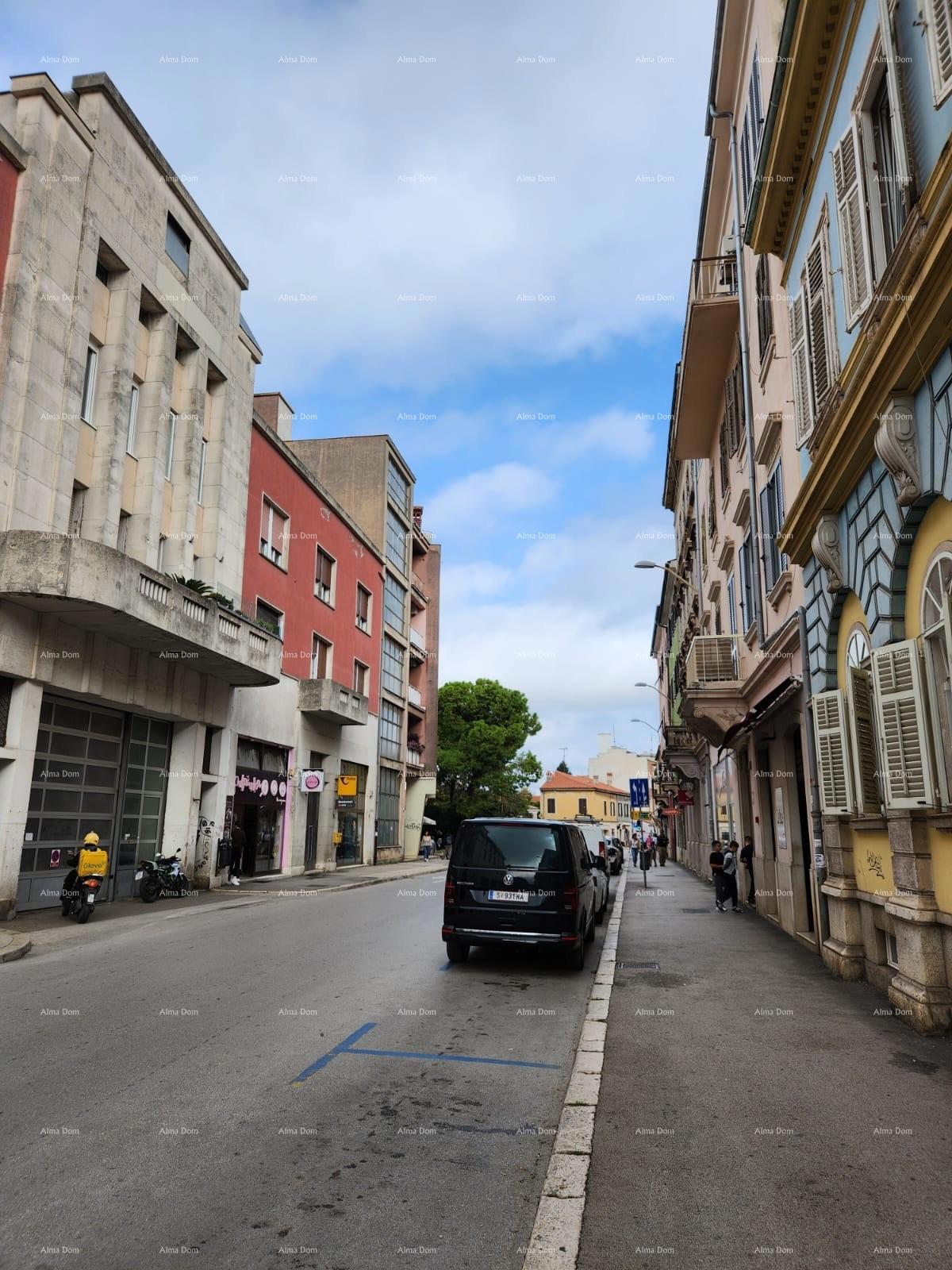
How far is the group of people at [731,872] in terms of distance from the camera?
60.0 feet

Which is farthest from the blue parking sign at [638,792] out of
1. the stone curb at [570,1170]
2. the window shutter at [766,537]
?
the stone curb at [570,1170]

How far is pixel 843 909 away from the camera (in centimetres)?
1021

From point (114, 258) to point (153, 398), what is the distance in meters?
3.05

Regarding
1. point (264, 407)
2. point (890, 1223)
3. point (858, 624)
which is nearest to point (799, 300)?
point (858, 624)

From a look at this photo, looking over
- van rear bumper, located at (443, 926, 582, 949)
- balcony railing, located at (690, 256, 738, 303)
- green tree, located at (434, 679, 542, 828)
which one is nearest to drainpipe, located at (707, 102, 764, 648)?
balcony railing, located at (690, 256, 738, 303)

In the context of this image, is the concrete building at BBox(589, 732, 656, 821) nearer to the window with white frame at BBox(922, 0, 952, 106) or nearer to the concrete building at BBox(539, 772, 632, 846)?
the concrete building at BBox(539, 772, 632, 846)

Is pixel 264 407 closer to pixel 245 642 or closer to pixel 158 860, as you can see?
pixel 245 642

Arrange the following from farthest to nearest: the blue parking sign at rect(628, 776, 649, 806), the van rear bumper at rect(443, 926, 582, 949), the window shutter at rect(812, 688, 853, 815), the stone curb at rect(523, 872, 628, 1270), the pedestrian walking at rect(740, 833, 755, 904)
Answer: the blue parking sign at rect(628, 776, 649, 806) → the pedestrian walking at rect(740, 833, 755, 904) → the van rear bumper at rect(443, 926, 582, 949) → the window shutter at rect(812, 688, 853, 815) → the stone curb at rect(523, 872, 628, 1270)

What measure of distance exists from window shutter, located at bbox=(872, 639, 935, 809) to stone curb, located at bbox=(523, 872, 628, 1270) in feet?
10.8

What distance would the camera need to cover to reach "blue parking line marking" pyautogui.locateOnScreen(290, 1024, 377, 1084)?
19.9ft

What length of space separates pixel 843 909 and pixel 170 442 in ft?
60.7

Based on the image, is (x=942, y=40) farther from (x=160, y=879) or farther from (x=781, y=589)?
(x=160, y=879)

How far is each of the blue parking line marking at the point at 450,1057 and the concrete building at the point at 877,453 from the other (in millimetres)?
3379

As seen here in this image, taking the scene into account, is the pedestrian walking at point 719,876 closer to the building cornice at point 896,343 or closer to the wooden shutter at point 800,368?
the wooden shutter at point 800,368
